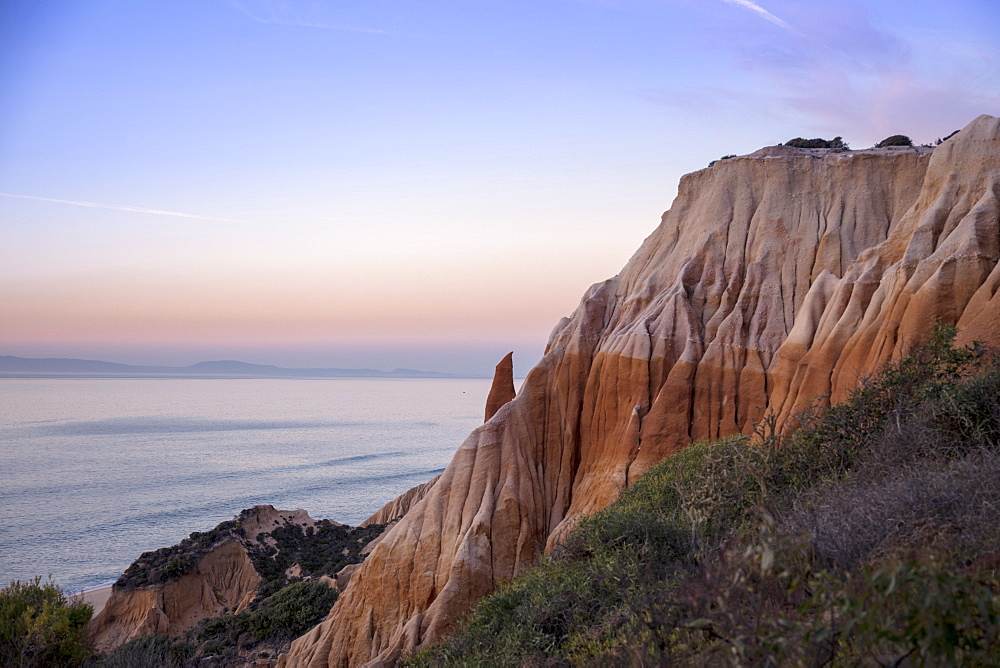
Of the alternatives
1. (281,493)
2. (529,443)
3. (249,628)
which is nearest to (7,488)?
(281,493)

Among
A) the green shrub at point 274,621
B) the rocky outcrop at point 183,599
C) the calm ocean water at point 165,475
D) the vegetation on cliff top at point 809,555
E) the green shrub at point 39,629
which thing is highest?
the vegetation on cliff top at point 809,555

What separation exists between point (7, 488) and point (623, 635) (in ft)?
299

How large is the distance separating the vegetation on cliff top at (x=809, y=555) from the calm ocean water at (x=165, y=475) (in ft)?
156

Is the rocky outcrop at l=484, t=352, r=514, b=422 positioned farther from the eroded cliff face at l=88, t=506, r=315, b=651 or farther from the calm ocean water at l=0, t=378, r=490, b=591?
the calm ocean water at l=0, t=378, r=490, b=591

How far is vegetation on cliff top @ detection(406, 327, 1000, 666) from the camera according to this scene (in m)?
5.24

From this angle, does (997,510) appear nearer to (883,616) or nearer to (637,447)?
(883,616)

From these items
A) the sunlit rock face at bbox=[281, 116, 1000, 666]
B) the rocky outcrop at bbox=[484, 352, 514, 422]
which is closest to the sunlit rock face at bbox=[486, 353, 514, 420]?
the rocky outcrop at bbox=[484, 352, 514, 422]

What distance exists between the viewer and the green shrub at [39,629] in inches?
893

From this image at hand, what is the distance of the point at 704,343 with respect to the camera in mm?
24281

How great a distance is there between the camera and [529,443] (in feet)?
82.2

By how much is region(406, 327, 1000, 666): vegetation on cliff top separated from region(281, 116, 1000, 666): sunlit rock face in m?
3.45

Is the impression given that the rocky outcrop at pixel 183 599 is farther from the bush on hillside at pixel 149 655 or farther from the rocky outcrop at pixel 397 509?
the rocky outcrop at pixel 397 509

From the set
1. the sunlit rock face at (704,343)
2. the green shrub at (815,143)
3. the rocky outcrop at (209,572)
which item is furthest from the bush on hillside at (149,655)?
the green shrub at (815,143)

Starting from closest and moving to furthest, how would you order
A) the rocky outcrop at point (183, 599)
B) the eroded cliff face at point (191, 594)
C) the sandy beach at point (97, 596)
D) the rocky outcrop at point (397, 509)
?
the rocky outcrop at point (183, 599) < the eroded cliff face at point (191, 594) < the sandy beach at point (97, 596) < the rocky outcrop at point (397, 509)
